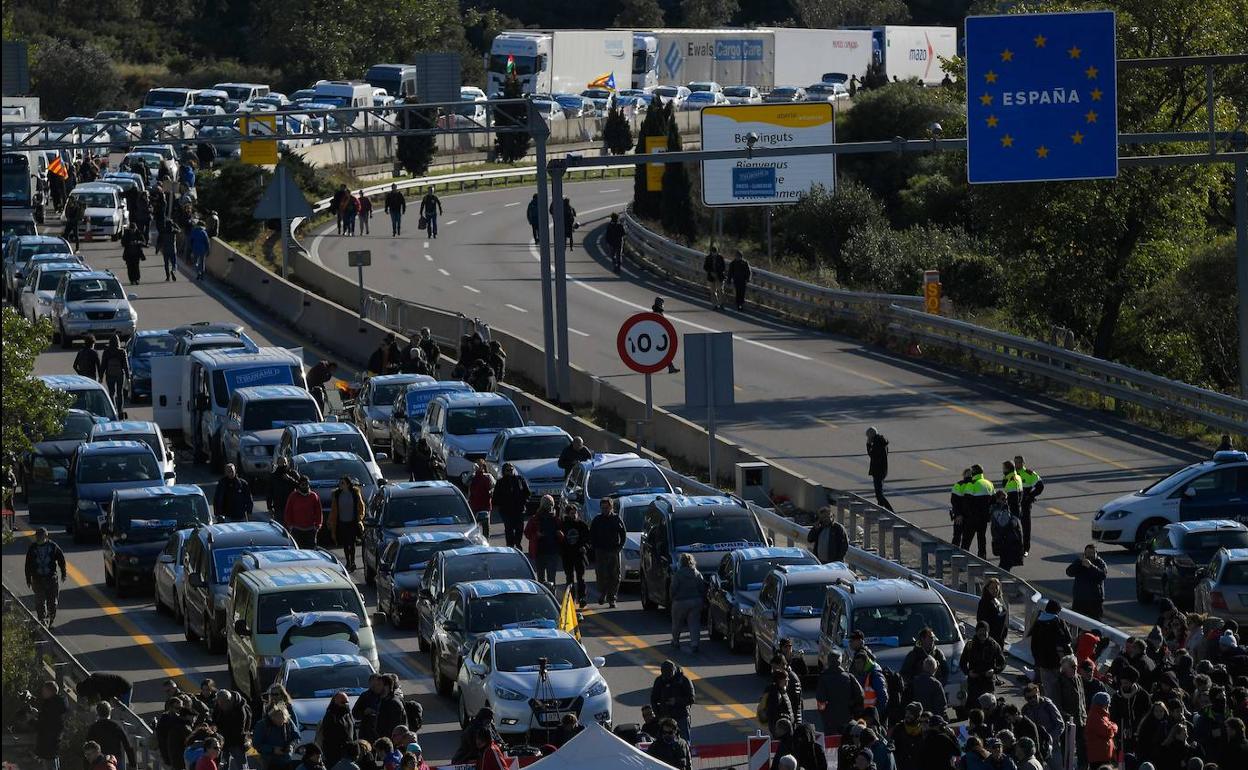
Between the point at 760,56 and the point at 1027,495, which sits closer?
the point at 1027,495

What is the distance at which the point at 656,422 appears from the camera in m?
34.3

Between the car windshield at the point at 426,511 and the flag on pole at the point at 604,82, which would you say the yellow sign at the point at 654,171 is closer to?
the flag on pole at the point at 604,82

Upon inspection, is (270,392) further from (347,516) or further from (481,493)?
(347,516)

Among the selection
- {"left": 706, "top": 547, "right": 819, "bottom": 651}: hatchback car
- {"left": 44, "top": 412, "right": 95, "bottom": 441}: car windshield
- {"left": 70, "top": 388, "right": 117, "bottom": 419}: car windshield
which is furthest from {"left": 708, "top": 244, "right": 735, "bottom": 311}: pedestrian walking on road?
{"left": 706, "top": 547, "right": 819, "bottom": 651}: hatchback car

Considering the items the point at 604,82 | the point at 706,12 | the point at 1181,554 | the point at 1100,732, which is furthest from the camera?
the point at 706,12

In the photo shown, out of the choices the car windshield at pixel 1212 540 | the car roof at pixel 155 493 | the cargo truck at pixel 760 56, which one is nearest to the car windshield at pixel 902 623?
the car windshield at pixel 1212 540

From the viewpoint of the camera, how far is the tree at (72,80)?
104 meters

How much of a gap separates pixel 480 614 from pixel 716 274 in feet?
104

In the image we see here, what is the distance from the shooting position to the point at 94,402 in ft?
110

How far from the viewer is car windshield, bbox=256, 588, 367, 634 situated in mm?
20250

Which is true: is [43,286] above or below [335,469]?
above

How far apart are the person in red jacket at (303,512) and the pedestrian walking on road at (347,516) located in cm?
23

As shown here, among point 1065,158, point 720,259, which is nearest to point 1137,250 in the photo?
point 720,259

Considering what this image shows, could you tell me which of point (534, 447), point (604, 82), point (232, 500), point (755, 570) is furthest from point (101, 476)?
point (604, 82)
